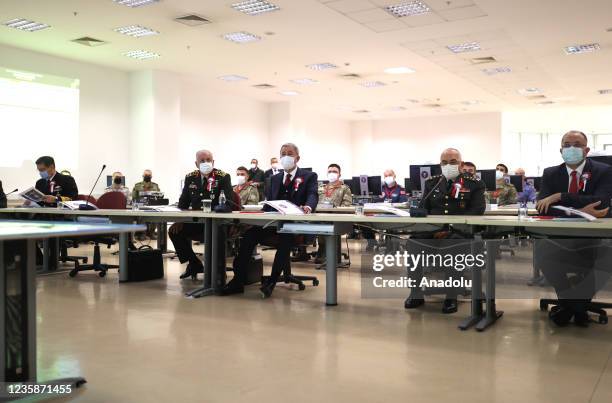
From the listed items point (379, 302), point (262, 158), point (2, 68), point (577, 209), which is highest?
point (2, 68)

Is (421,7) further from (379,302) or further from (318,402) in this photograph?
(318,402)

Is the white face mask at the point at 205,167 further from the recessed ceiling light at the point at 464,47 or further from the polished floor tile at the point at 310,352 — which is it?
the recessed ceiling light at the point at 464,47

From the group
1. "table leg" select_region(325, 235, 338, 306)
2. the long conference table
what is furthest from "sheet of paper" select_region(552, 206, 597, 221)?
"table leg" select_region(325, 235, 338, 306)

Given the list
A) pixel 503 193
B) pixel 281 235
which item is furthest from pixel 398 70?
pixel 281 235

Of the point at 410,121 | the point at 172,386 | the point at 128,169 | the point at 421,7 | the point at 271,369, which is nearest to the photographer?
the point at 172,386

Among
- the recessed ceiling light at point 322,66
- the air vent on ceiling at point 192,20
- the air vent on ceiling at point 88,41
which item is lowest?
the air vent on ceiling at point 88,41

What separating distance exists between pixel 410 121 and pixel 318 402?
1818 centimetres

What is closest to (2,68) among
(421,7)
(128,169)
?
(128,169)

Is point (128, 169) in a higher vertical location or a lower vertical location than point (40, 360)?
higher

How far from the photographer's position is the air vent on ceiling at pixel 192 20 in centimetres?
828

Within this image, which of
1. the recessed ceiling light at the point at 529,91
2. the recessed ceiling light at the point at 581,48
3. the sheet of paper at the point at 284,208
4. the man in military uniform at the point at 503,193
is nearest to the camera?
the sheet of paper at the point at 284,208

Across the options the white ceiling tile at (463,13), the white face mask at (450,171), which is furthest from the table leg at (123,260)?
the white ceiling tile at (463,13)

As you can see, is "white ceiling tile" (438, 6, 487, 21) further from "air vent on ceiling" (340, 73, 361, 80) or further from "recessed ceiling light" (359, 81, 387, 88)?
"recessed ceiling light" (359, 81, 387, 88)

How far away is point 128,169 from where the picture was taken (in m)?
12.2
